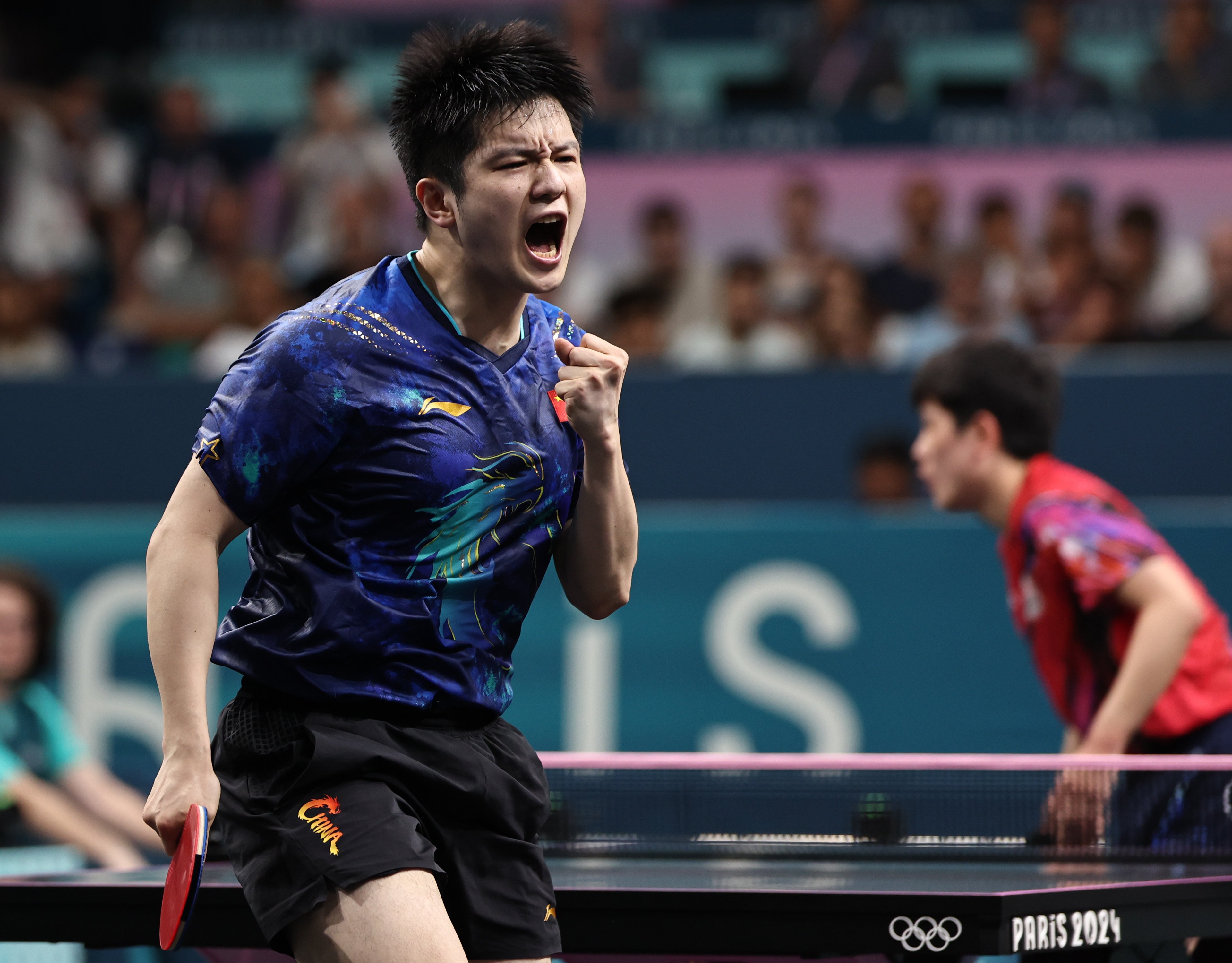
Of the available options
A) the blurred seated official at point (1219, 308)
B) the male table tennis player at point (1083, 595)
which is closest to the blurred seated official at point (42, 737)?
the male table tennis player at point (1083, 595)

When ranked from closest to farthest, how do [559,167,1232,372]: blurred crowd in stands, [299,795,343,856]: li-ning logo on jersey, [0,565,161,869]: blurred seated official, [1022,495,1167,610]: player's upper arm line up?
1. [299,795,343,856]: li-ning logo on jersey
2. [1022,495,1167,610]: player's upper arm
3. [0,565,161,869]: blurred seated official
4. [559,167,1232,372]: blurred crowd in stands

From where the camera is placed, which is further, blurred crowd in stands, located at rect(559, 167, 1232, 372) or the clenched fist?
blurred crowd in stands, located at rect(559, 167, 1232, 372)

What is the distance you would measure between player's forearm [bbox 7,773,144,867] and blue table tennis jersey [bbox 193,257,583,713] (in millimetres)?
2420

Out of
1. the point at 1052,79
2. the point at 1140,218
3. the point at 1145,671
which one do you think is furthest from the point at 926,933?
the point at 1052,79

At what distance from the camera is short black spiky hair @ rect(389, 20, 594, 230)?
266 cm

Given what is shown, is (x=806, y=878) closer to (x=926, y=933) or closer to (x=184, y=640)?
(x=926, y=933)

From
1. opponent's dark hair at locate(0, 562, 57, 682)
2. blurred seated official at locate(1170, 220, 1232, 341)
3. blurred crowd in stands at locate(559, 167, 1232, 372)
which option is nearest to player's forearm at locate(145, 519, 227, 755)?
opponent's dark hair at locate(0, 562, 57, 682)

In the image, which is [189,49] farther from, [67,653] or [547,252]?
[547,252]

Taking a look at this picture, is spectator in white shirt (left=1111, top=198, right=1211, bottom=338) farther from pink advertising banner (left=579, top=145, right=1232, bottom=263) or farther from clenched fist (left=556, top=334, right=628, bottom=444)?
clenched fist (left=556, top=334, right=628, bottom=444)

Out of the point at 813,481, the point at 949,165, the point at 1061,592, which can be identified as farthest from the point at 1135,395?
the point at 1061,592

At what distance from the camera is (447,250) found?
2785 mm

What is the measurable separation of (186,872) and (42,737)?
3342mm

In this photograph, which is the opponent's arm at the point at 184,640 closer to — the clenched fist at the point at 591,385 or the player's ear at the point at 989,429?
the clenched fist at the point at 591,385

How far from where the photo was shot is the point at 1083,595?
4117 mm
